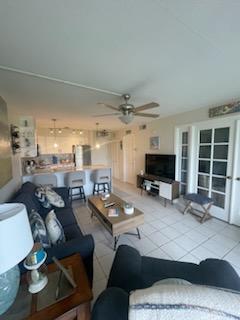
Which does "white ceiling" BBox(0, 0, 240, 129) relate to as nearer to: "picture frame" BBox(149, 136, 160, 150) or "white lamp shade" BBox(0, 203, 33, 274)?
"white lamp shade" BBox(0, 203, 33, 274)

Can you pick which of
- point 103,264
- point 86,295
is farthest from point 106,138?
point 86,295

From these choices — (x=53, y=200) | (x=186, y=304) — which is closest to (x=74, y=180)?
(x=53, y=200)

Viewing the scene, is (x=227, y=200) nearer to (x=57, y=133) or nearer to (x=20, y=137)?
(x=20, y=137)

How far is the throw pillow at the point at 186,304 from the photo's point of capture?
465 millimetres

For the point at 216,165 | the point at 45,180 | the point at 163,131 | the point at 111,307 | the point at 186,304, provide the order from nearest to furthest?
1. the point at 186,304
2. the point at 111,307
3. the point at 216,165
4. the point at 45,180
5. the point at 163,131

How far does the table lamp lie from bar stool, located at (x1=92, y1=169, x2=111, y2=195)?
3.17m

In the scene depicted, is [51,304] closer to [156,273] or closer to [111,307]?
[111,307]

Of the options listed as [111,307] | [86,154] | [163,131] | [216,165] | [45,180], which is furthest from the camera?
[86,154]

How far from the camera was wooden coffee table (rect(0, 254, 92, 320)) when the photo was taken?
0.81 metres

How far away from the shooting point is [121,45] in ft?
4.07

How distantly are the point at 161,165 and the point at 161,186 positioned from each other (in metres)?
0.62

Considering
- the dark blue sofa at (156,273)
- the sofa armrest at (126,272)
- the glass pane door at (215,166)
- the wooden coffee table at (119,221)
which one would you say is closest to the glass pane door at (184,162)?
the glass pane door at (215,166)

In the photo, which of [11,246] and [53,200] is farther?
[53,200]

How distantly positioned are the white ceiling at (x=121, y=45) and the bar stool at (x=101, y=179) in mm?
2300
